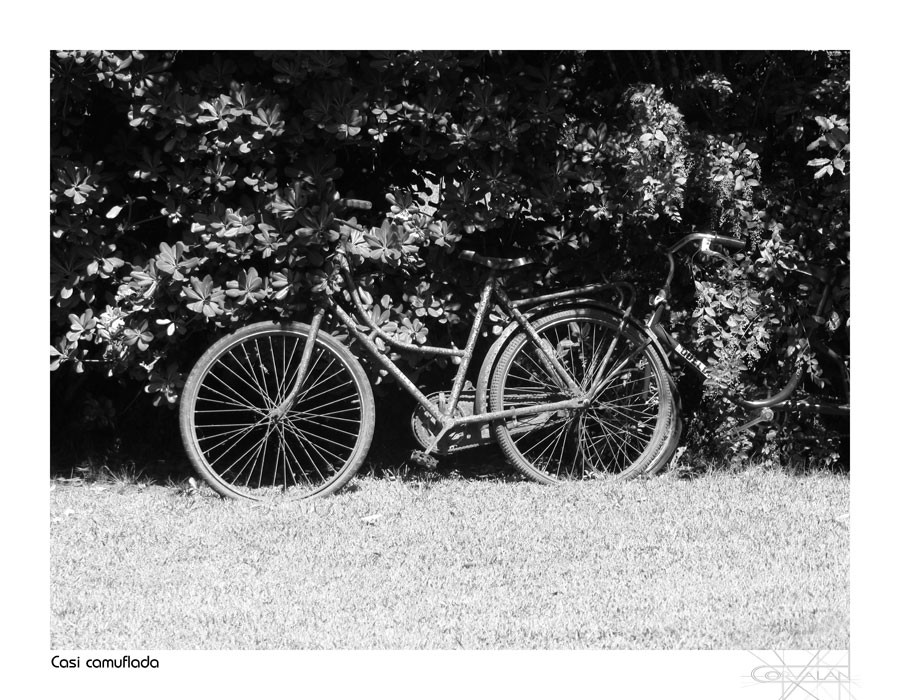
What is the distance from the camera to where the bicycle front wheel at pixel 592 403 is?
5727mm

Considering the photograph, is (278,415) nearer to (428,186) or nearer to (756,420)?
(428,186)

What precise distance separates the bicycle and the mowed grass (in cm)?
24

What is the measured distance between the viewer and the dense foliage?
210 inches

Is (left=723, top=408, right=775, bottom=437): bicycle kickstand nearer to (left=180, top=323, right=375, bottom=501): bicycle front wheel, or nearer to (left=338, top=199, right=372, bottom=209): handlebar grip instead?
(left=180, top=323, right=375, bottom=501): bicycle front wheel

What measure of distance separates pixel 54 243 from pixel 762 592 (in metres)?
3.59

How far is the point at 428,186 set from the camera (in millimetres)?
5859

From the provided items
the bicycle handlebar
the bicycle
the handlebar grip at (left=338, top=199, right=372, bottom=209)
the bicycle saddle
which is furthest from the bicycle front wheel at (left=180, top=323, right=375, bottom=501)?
the bicycle handlebar

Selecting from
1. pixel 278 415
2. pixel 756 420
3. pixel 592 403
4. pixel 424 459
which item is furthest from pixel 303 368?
pixel 756 420

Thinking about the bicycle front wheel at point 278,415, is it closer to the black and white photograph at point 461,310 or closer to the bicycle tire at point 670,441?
the black and white photograph at point 461,310

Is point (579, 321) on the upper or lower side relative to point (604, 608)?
upper

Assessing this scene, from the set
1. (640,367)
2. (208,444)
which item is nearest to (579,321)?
(640,367)

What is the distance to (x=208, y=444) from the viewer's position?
6504mm

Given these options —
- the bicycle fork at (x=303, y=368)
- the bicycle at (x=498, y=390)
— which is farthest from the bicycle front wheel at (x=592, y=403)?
the bicycle fork at (x=303, y=368)

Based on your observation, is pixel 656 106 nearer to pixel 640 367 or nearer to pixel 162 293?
pixel 640 367
